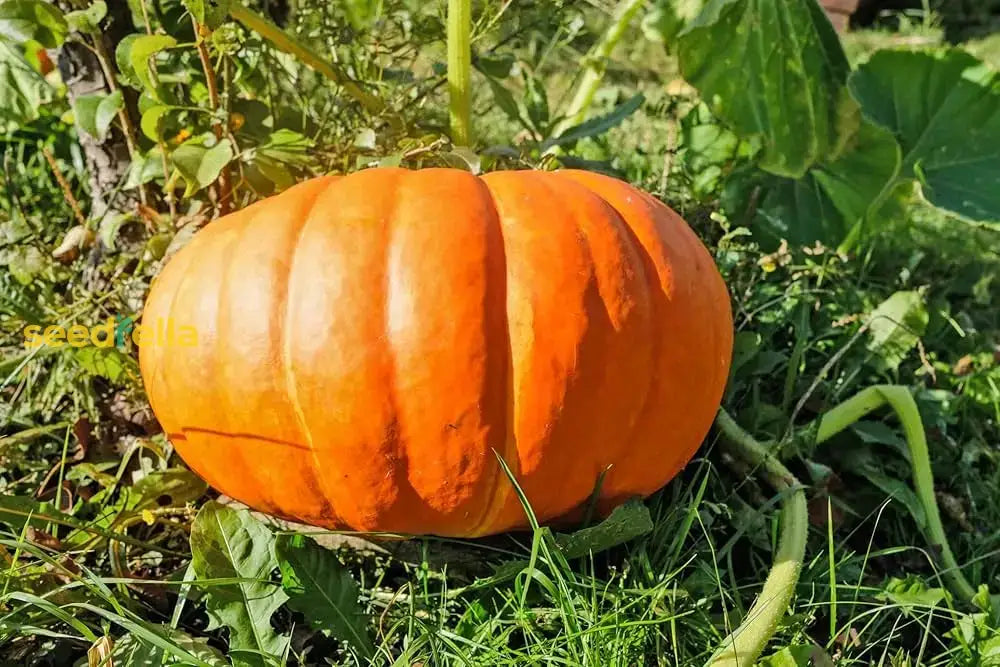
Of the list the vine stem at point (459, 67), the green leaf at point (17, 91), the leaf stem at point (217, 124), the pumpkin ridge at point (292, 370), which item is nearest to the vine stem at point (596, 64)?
the vine stem at point (459, 67)

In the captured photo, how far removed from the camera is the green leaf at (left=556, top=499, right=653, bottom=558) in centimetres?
109

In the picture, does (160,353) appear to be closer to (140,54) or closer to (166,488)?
(166,488)

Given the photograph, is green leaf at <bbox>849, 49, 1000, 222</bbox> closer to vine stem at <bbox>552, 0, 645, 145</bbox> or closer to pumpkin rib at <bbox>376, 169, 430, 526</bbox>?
vine stem at <bbox>552, 0, 645, 145</bbox>

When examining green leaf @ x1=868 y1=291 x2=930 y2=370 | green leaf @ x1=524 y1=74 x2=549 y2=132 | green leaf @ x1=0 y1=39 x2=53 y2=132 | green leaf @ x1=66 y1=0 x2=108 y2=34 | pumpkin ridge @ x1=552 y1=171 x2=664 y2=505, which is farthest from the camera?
green leaf @ x1=524 y1=74 x2=549 y2=132

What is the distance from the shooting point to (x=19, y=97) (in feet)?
5.12

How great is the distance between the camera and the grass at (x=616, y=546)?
1.08 metres

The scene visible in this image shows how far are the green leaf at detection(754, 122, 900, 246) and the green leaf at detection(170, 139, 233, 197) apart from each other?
3.98 feet

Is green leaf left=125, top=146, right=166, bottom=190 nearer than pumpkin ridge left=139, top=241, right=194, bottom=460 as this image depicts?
No

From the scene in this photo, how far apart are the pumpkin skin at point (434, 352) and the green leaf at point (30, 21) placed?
1.61 feet

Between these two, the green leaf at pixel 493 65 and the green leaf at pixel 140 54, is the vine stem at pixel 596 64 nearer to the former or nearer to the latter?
the green leaf at pixel 493 65

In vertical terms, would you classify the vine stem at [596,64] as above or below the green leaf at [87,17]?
below

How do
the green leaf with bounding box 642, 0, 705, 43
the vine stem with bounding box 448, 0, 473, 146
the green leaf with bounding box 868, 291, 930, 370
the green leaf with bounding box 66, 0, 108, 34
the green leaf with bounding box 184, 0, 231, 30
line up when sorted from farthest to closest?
the green leaf with bounding box 642, 0, 705, 43, the green leaf with bounding box 868, 291, 930, 370, the vine stem with bounding box 448, 0, 473, 146, the green leaf with bounding box 66, 0, 108, 34, the green leaf with bounding box 184, 0, 231, 30

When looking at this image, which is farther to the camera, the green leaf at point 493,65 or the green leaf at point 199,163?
the green leaf at point 493,65

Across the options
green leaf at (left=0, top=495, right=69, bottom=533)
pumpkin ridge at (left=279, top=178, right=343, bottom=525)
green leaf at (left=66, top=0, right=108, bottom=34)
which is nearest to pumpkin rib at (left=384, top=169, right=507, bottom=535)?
pumpkin ridge at (left=279, top=178, right=343, bottom=525)
